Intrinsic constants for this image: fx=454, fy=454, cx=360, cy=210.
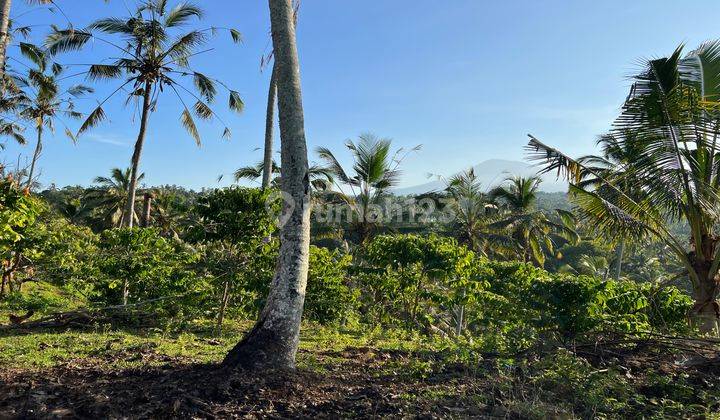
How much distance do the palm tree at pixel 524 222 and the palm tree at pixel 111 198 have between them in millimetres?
21275

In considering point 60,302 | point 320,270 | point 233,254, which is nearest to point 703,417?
point 320,270

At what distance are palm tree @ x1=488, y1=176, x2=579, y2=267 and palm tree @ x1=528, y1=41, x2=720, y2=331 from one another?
1284 cm

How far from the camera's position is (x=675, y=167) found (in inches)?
267

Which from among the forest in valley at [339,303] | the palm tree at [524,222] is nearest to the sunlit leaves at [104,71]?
the forest in valley at [339,303]

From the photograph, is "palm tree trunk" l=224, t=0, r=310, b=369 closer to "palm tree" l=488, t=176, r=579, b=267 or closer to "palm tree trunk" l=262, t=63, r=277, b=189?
"palm tree trunk" l=262, t=63, r=277, b=189

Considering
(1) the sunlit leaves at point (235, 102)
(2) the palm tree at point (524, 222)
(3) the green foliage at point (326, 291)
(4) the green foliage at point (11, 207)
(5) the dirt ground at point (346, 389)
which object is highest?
(1) the sunlit leaves at point (235, 102)

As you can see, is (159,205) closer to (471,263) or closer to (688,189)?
(471,263)

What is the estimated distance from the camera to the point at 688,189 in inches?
253

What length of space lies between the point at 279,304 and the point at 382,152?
10.7 meters

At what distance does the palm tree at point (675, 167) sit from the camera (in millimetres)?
6531

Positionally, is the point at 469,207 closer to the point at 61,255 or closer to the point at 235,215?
the point at 235,215

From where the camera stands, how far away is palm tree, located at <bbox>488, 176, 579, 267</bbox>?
20562 millimetres

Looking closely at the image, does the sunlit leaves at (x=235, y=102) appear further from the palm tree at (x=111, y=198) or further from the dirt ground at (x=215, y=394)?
the palm tree at (x=111, y=198)

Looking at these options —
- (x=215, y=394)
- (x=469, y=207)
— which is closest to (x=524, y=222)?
(x=469, y=207)
